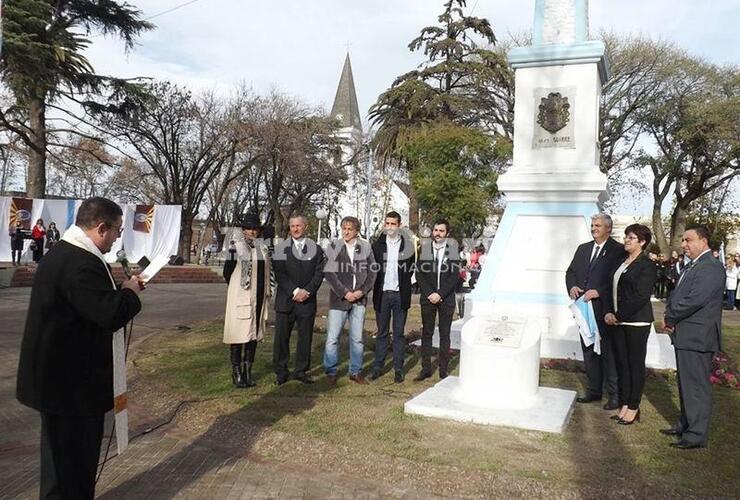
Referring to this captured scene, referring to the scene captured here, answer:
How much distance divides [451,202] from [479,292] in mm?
19860

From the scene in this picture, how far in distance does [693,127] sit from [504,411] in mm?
29942

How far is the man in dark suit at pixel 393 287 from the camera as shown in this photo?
686cm

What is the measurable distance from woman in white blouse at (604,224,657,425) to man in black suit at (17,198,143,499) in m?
4.28

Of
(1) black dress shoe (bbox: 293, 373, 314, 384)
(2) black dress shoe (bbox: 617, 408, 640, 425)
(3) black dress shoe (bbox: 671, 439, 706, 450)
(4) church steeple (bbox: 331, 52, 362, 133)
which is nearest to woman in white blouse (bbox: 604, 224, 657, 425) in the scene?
(2) black dress shoe (bbox: 617, 408, 640, 425)

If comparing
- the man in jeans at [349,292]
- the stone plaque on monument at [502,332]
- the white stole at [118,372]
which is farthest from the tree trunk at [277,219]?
the white stole at [118,372]

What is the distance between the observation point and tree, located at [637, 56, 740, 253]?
2902 cm

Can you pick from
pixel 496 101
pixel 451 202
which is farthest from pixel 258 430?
pixel 496 101

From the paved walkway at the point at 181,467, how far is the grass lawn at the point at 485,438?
0.24 m

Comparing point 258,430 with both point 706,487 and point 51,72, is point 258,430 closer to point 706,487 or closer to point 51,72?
point 706,487

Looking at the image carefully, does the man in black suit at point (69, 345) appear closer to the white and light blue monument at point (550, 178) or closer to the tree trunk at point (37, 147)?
the white and light blue monument at point (550, 178)

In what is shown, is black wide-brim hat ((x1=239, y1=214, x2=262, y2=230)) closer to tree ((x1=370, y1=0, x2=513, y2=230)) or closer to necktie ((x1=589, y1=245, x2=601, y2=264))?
necktie ((x1=589, y1=245, x2=601, y2=264))

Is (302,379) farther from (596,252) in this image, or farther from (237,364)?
(596,252)

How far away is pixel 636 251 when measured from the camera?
17.9ft

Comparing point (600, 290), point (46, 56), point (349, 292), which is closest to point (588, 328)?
point (600, 290)
